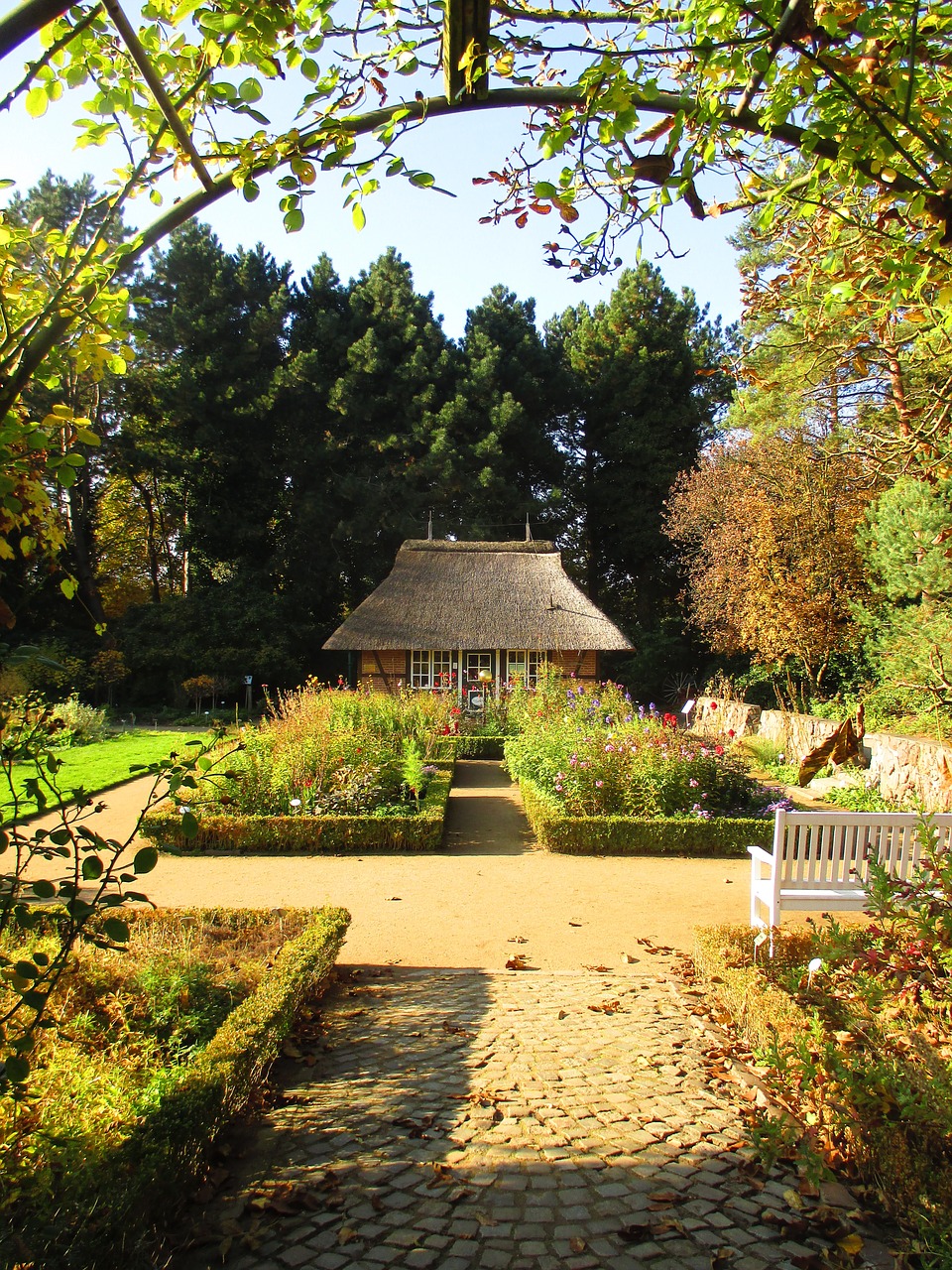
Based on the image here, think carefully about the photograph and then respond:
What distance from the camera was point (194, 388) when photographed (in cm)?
2427

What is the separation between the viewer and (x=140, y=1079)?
2.92m

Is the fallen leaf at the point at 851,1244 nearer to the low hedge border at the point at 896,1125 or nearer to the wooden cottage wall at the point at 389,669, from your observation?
the low hedge border at the point at 896,1125

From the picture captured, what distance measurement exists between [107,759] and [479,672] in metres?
8.72

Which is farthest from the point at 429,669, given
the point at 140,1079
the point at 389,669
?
the point at 140,1079

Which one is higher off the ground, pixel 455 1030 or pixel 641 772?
pixel 641 772

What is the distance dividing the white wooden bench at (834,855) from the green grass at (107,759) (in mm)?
6879

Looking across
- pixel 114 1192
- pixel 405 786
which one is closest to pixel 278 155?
pixel 114 1192

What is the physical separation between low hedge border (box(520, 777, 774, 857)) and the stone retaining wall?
1.61 metres

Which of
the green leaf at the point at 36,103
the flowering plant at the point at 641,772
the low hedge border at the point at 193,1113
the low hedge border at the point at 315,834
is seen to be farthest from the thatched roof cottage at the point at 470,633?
the green leaf at the point at 36,103

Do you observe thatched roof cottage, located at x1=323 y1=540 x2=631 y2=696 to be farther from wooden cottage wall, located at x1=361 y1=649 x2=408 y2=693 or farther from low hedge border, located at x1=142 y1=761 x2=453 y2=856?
low hedge border, located at x1=142 y1=761 x2=453 y2=856

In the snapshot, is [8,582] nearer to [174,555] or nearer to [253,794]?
[174,555]

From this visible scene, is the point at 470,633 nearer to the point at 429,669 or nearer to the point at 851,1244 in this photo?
the point at 429,669

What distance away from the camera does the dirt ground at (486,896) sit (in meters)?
5.40

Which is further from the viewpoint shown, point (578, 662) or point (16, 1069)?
point (578, 662)
